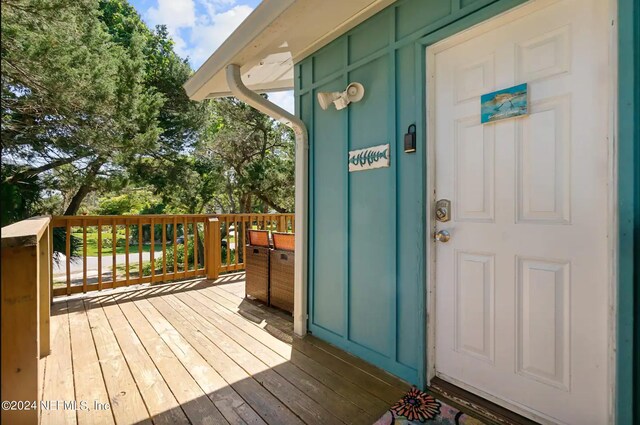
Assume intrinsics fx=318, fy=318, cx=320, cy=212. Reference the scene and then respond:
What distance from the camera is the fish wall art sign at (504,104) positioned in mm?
1564

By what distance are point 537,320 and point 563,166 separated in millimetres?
738

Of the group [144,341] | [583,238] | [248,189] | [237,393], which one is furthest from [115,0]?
[583,238]

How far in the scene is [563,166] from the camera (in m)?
1.45

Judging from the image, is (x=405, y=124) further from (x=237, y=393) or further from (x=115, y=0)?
(x=115, y=0)

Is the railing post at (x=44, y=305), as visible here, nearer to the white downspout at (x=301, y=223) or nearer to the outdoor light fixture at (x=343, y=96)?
the white downspout at (x=301, y=223)

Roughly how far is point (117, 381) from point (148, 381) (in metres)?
0.19

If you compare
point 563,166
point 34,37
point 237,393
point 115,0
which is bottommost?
point 237,393

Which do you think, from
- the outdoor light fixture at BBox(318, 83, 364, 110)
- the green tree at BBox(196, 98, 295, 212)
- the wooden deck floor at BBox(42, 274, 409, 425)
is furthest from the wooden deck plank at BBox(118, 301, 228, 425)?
the green tree at BBox(196, 98, 295, 212)

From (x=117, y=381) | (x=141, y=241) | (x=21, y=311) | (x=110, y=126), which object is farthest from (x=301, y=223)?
(x=110, y=126)

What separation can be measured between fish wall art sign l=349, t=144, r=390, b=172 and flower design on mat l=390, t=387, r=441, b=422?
4.52ft

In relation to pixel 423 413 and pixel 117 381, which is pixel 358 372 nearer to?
pixel 423 413

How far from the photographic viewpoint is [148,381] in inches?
77.6

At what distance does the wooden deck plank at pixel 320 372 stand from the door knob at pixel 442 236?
0.96 meters

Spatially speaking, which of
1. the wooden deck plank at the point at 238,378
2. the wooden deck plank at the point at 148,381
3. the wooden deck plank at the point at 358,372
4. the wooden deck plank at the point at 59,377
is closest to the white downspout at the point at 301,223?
the wooden deck plank at the point at 358,372
